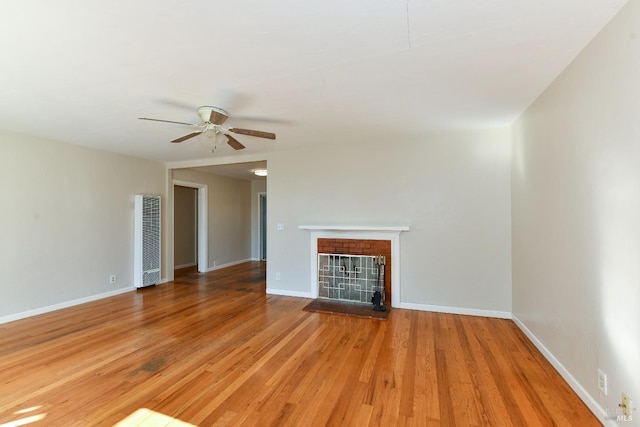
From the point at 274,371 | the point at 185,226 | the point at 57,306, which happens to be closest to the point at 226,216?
the point at 185,226

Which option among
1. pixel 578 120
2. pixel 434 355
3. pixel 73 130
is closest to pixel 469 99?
pixel 578 120

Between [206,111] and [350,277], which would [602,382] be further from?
[206,111]

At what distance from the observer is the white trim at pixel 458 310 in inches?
147

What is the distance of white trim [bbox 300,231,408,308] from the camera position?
4184 millimetres

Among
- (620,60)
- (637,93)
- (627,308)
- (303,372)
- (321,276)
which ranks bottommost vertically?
(303,372)

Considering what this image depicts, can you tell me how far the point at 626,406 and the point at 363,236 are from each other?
9.91ft

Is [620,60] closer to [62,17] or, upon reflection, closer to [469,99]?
[469,99]

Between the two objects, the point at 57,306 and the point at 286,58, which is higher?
the point at 286,58

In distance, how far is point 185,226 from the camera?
25.4 feet

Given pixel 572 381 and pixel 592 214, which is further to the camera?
pixel 572 381

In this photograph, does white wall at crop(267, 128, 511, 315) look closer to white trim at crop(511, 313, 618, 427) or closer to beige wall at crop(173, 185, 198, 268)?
white trim at crop(511, 313, 618, 427)

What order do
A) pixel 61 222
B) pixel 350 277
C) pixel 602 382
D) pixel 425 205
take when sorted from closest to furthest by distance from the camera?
1. pixel 602 382
2. pixel 425 205
3. pixel 61 222
4. pixel 350 277

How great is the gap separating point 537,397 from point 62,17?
12.7 feet

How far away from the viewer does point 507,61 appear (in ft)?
7.03
